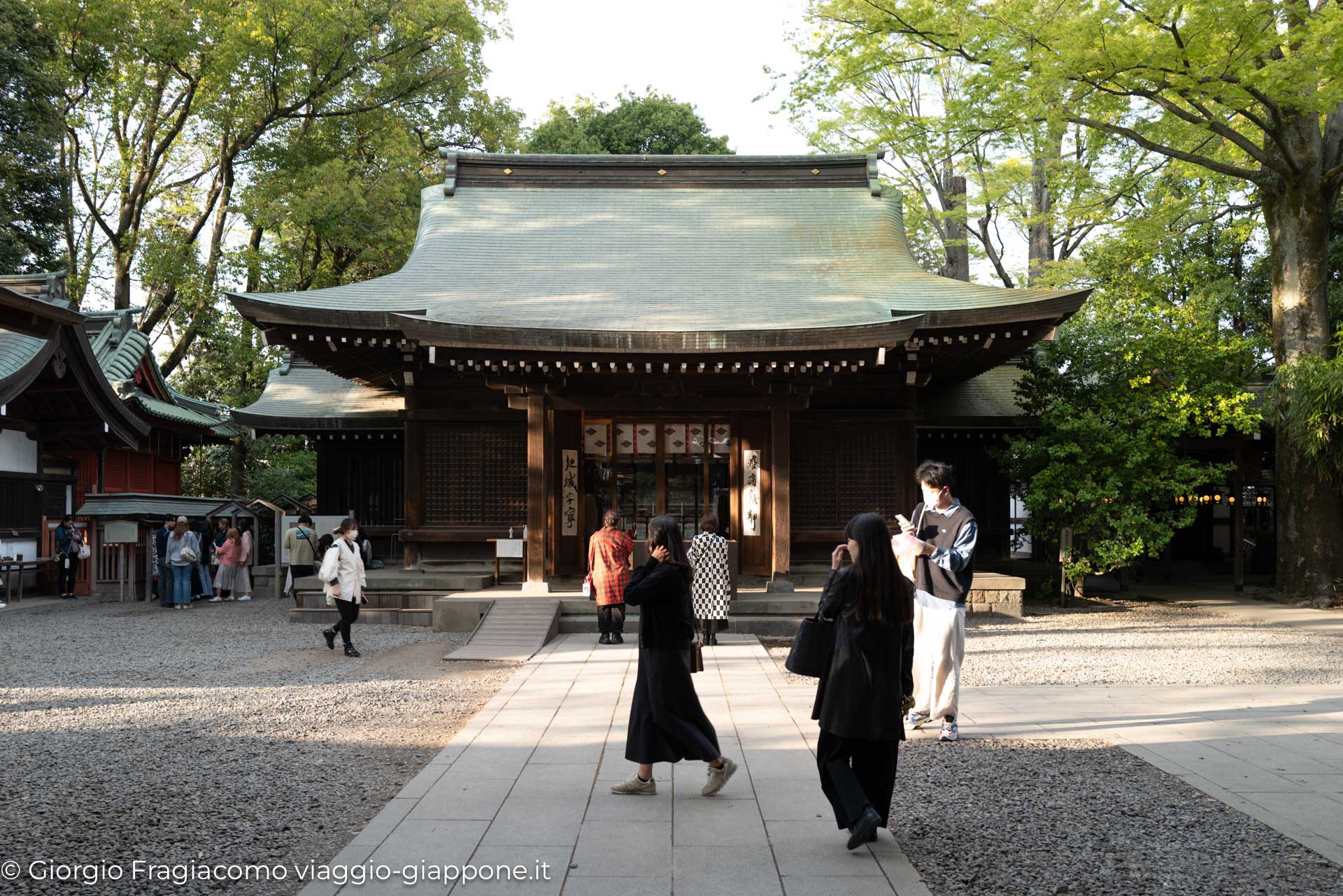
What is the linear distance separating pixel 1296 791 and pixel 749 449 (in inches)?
372

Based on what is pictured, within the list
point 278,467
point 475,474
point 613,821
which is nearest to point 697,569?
point 475,474

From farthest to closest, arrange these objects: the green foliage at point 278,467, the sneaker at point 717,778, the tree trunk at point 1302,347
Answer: the green foliage at point 278,467 < the tree trunk at point 1302,347 < the sneaker at point 717,778

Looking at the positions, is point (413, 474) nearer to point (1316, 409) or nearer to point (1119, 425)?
point (1119, 425)

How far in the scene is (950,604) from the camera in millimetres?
6234

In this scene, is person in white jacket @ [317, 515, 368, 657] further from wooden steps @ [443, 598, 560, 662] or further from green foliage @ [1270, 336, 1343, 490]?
green foliage @ [1270, 336, 1343, 490]

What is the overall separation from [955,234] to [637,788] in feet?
89.1

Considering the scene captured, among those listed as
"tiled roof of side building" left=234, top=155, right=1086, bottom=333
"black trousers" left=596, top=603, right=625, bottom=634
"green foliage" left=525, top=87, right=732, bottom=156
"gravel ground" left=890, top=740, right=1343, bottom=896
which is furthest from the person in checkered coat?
"green foliage" left=525, top=87, right=732, bottom=156

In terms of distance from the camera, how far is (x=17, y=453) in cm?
1764

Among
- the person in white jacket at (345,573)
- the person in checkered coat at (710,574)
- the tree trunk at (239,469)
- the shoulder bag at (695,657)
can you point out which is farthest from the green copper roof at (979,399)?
the tree trunk at (239,469)

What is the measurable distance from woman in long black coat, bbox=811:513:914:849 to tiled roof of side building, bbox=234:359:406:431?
13.8 metres

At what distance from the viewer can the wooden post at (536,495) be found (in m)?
13.1

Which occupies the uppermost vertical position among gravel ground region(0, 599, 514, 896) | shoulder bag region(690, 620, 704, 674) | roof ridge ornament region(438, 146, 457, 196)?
roof ridge ornament region(438, 146, 457, 196)

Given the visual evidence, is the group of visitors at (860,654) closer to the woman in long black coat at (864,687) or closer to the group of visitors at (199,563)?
the woman in long black coat at (864,687)

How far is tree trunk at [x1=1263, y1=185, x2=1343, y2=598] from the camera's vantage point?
15531mm
